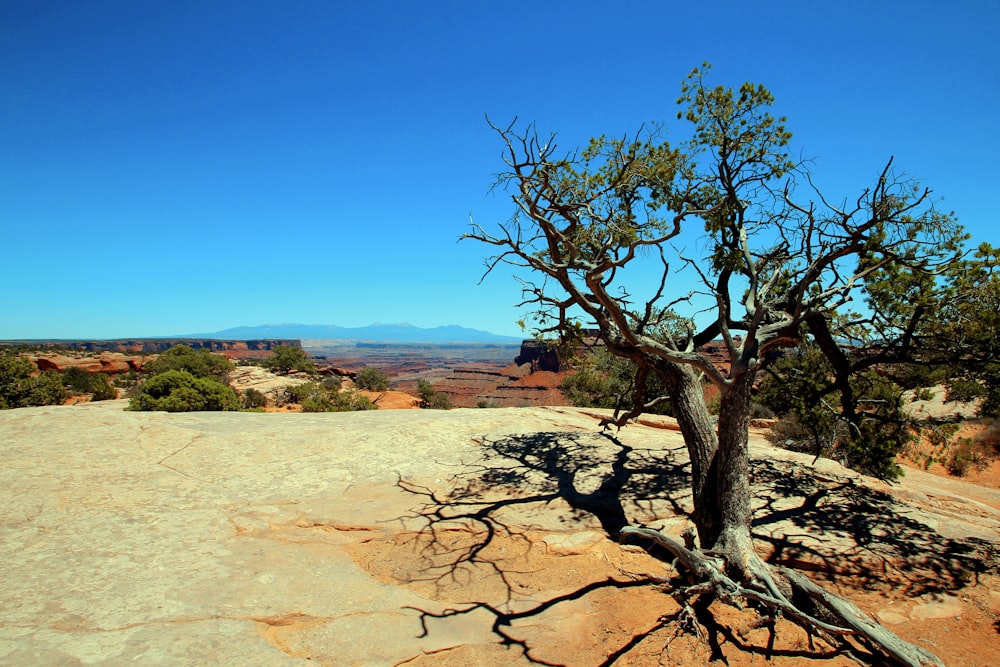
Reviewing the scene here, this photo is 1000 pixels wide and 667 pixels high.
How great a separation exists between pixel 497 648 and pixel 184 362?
32.3 meters

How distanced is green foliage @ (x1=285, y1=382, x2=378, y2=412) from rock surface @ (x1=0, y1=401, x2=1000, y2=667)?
10.8 meters

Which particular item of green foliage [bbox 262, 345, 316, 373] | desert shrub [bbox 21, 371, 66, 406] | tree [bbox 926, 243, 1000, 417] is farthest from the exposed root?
green foliage [bbox 262, 345, 316, 373]

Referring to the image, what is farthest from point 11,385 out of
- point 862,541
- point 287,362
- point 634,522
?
point 862,541

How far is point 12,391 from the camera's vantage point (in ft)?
66.9

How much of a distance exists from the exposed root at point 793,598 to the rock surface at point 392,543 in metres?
0.29

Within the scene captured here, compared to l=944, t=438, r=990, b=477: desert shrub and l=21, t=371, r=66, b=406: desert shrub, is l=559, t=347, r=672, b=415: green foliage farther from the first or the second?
l=21, t=371, r=66, b=406: desert shrub

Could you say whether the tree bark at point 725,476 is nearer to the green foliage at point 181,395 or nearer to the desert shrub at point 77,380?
the green foliage at point 181,395

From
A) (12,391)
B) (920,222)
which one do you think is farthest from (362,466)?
(12,391)

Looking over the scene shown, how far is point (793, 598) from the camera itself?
18.2 ft

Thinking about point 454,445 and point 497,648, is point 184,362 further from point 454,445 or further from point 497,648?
point 497,648

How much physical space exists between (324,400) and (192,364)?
44.5 feet

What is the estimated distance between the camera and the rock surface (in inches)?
187

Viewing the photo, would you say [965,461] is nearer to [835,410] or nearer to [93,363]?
[835,410]

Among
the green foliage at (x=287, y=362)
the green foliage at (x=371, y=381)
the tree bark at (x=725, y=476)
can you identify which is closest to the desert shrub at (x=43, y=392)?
the green foliage at (x=287, y=362)
